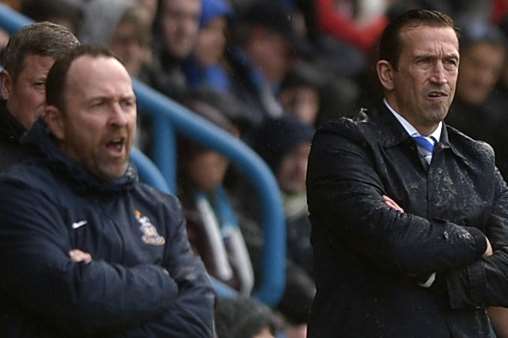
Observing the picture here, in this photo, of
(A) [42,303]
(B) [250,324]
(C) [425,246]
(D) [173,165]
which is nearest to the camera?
(A) [42,303]

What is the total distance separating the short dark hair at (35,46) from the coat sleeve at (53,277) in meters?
0.74

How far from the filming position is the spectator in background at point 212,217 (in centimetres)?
798

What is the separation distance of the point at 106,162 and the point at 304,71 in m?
6.05

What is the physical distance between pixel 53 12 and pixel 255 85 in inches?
89.4

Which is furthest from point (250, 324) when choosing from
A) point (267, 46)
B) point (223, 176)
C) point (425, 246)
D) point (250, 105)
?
point (267, 46)

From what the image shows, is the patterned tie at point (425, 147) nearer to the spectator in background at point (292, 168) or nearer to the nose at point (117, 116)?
the nose at point (117, 116)

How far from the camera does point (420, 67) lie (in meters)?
5.41

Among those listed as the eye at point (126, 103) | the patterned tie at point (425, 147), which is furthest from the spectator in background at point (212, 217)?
the eye at point (126, 103)

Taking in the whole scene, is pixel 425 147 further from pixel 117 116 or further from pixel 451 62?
pixel 117 116

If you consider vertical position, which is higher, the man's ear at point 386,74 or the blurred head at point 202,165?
the man's ear at point 386,74

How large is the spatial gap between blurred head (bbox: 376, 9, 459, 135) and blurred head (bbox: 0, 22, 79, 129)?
1.08 m

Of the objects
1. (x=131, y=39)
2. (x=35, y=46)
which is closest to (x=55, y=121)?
(x=35, y=46)

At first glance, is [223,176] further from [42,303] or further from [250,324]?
[42,303]

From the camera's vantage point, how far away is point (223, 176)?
8.68 m
